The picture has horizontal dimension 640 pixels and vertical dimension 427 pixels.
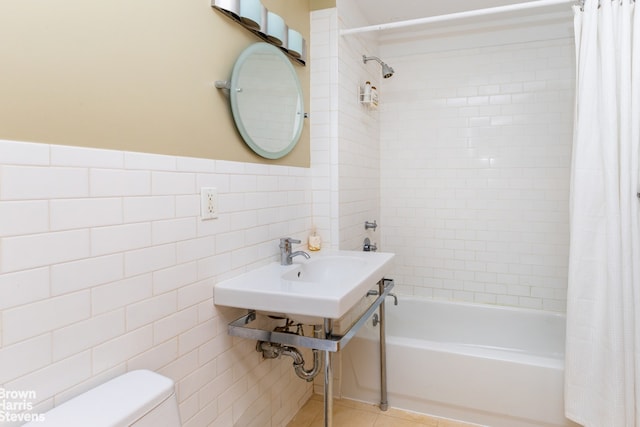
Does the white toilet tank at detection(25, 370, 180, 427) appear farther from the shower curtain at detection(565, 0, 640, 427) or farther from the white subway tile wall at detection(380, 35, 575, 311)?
the white subway tile wall at detection(380, 35, 575, 311)

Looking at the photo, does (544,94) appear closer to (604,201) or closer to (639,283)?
(604,201)

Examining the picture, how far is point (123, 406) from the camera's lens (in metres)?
0.87

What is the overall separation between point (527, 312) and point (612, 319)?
0.93 metres

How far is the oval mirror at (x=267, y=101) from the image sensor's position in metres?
1.52

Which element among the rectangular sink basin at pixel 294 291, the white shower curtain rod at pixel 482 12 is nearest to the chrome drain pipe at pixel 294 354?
the rectangular sink basin at pixel 294 291

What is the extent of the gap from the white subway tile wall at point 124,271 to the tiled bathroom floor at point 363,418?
16.7 inches

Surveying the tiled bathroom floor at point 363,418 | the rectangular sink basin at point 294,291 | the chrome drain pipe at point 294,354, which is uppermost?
the rectangular sink basin at point 294,291

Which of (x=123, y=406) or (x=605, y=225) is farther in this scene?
(x=605, y=225)

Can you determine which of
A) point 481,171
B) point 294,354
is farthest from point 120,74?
point 481,171

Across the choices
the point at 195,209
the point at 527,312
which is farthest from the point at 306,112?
the point at 527,312

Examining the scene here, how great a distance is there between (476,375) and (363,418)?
0.65 m

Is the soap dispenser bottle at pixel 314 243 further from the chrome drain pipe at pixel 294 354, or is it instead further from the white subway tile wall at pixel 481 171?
the white subway tile wall at pixel 481 171

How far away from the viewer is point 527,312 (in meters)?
2.59

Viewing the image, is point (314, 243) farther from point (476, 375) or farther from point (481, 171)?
point (481, 171)
